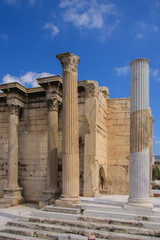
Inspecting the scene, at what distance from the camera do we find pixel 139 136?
27.9 feet

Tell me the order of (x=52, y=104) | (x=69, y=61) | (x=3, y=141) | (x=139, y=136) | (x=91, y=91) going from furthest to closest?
1. (x=3, y=141)
2. (x=52, y=104)
3. (x=91, y=91)
4. (x=69, y=61)
5. (x=139, y=136)

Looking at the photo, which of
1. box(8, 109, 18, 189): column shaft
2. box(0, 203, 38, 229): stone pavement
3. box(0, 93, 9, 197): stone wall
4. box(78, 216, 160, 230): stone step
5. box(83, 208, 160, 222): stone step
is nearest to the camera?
box(78, 216, 160, 230): stone step

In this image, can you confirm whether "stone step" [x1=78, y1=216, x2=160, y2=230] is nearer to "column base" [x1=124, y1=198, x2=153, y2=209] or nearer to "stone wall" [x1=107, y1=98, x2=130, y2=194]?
"column base" [x1=124, y1=198, x2=153, y2=209]

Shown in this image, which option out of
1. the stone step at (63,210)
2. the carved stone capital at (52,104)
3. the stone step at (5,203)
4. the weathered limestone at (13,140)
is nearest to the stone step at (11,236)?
the stone step at (63,210)

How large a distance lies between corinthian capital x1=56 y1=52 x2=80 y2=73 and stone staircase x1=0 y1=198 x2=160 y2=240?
500 cm

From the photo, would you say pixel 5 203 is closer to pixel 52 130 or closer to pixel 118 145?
pixel 52 130

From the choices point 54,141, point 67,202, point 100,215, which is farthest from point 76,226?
point 54,141

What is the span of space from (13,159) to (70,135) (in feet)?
16.0

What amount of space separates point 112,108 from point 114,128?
3.49ft

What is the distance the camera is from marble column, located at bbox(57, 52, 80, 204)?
9.39 meters

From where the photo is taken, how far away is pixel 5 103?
14570mm

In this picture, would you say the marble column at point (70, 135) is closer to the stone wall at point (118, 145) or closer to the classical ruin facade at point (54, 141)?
the classical ruin facade at point (54, 141)

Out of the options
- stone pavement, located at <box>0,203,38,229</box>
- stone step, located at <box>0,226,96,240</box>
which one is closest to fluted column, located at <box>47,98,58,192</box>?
stone pavement, located at <box>0,203,38,229</box>

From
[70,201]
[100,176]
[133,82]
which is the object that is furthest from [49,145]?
[133,82]
